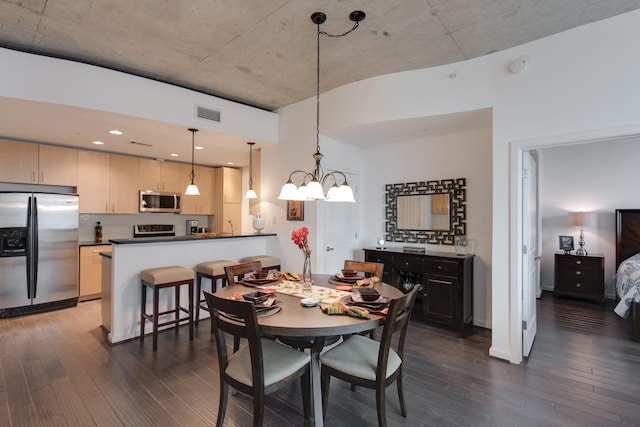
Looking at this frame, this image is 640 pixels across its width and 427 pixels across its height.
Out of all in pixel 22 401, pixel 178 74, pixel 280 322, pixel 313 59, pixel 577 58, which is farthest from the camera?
pixel 178 74

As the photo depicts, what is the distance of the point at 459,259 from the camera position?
11.6ft

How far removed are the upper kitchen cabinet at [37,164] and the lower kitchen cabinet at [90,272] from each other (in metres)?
1.07

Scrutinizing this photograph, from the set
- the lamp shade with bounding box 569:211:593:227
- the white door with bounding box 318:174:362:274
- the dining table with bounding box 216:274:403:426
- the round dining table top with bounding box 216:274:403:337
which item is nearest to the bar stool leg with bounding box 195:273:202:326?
the white door with bounding box 318:174:362:274

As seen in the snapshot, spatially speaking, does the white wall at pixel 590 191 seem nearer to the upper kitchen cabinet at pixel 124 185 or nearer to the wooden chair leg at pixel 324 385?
the wooden chair leg at pixel 324 385

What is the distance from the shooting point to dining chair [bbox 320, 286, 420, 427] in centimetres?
181

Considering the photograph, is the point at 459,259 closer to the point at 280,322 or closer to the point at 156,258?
the point at 280,322

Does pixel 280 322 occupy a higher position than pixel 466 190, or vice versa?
pixel 466 190

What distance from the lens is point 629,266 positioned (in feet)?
13.0

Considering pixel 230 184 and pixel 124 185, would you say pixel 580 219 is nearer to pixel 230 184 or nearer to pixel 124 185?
pixel 230 184

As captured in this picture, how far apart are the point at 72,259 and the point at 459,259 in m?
5.35

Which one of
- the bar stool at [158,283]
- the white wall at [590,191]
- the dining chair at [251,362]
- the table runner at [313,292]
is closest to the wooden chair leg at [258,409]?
the dining chair at [251,362]

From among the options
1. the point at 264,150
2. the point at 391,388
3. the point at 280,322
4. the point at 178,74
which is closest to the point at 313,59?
the point at 178,74

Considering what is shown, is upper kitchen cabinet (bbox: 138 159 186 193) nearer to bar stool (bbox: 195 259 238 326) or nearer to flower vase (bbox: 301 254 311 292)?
bar stool (bbox: 195 259 238 326)

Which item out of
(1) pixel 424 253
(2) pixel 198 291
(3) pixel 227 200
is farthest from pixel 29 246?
(1) pixel 424 253
